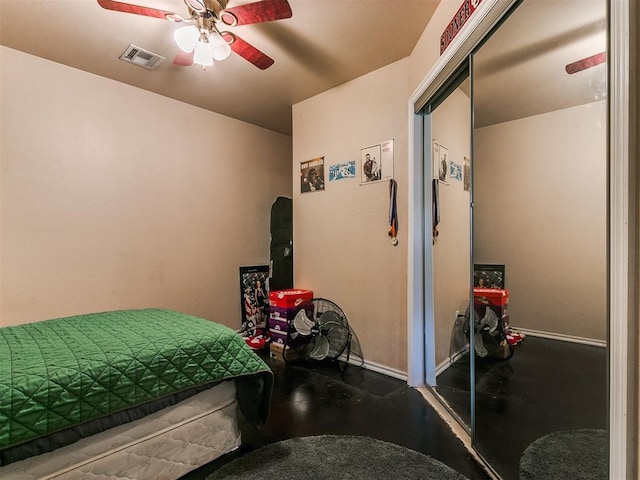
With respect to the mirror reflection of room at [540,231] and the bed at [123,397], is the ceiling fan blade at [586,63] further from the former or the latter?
the bed at [123,397]

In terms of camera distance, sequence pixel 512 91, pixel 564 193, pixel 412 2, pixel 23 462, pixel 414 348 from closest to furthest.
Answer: pixel 23 462 → pixel 564 193 → pixel 512 91 → pixel 412 2 → pixel 414 348

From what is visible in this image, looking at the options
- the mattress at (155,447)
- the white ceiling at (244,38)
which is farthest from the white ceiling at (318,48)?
the mattress at (155,447)

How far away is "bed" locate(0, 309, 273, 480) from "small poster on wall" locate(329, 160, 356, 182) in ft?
5.84

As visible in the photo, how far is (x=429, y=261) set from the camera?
2.30 m

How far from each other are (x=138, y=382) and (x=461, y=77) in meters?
2.37

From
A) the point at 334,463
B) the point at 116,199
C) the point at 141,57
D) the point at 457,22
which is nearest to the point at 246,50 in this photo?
the point at 141,57

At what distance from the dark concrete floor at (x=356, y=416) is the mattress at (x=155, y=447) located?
11cm

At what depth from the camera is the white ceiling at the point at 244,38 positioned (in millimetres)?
1871

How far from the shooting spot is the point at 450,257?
2.37 metres

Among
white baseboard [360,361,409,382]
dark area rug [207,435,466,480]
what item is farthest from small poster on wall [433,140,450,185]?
dark area rug [207,435,466,480]

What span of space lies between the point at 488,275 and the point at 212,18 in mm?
2092

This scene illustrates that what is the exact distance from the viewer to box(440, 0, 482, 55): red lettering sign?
1.44 m

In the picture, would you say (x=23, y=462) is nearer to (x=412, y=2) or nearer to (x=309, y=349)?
(x=309, y=349)

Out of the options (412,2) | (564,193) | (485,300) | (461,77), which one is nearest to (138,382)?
(485,300)
